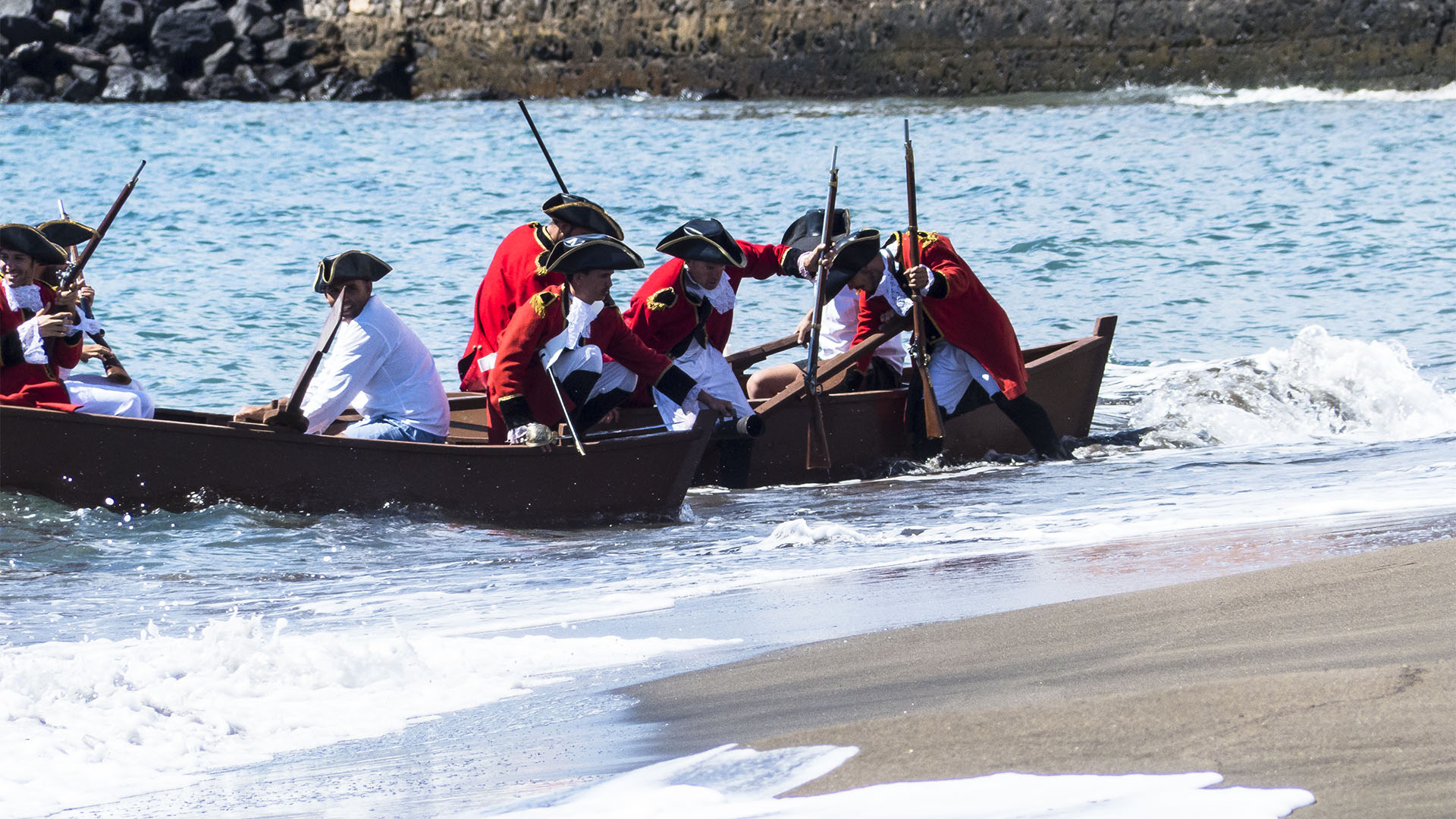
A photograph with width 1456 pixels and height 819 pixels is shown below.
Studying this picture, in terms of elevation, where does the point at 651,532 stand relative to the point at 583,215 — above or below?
below

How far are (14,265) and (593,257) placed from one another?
7.95ft

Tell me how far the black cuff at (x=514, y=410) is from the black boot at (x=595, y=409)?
0.31m

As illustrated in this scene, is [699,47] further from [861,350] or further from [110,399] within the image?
[110,399]

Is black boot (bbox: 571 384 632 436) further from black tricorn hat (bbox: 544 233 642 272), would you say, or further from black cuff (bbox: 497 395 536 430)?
black tricorn hat (bbox: 544 233 642 272)

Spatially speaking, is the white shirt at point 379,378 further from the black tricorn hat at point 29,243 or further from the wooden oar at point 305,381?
the black tricorn hat at point 29,243

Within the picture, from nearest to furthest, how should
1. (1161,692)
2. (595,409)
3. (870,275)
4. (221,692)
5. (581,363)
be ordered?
(1161,692)
(221,692)
(581,363)
(595,409)
(870,275)

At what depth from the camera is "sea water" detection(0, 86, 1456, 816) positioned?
12.6ft

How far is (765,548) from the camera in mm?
6883

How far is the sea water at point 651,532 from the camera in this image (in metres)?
3.84

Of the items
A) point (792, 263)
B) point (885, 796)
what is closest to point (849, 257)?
point (792, 263)

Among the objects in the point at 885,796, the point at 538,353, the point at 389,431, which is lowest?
the point at 389,431

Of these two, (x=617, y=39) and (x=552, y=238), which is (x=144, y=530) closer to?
(x=552, y=238)

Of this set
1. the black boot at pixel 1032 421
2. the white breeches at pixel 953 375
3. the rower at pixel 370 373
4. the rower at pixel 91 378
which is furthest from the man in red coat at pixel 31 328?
the black boot at pixel 1032 421

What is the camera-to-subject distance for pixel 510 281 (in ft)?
25.5
